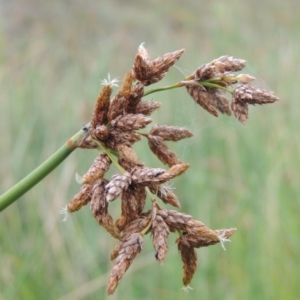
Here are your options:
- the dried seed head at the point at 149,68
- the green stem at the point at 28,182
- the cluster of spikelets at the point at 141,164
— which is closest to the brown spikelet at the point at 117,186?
the cluster of spikelets at the point at 141,164

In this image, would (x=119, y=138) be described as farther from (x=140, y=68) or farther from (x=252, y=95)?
(x=252, y=95)

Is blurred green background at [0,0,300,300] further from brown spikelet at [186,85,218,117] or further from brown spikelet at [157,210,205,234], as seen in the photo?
brown spikelet at [157,210,205,234]

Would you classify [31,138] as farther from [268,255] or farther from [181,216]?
[181,216]

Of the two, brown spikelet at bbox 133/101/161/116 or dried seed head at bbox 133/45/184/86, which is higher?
dried seed head at bbox 133/45/184/86

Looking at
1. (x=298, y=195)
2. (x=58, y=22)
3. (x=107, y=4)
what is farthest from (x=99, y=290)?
(x=107, y=4)

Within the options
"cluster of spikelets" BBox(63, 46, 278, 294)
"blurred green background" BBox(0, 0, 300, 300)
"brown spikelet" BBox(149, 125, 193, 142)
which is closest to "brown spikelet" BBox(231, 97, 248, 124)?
"cluster of spikelets" BBox(63, 46, 278, 294)
